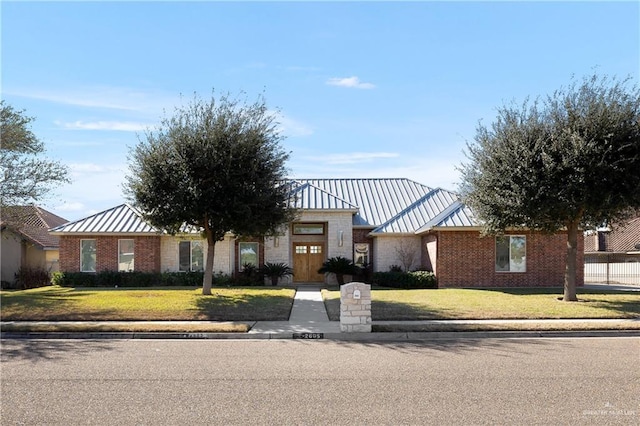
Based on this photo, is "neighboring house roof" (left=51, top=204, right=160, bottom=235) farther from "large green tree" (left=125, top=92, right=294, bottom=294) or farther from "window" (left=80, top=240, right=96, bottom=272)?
"large green tree" (left=125, top=92, right=294, bottom=294)

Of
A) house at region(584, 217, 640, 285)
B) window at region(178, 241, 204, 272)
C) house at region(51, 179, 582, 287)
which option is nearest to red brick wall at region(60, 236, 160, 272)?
house at region(51, 179, 582, 287)

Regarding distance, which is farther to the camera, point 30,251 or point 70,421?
point 30,251

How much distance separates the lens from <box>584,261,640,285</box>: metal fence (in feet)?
111

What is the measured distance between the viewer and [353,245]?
98.1 ft

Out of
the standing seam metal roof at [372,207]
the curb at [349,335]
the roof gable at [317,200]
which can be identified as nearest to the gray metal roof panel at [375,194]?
the standing seam metal roof at [372,207]

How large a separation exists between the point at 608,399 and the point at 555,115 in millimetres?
12230

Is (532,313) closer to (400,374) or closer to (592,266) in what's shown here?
(400,374)

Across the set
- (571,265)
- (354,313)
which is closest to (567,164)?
(571,265)

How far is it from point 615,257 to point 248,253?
27069mm

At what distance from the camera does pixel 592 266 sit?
38.5 meters

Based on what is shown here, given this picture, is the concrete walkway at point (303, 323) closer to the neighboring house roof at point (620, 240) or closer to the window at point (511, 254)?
the window at point (511, 254)

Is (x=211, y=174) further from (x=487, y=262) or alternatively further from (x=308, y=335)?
(x=487, y=262)

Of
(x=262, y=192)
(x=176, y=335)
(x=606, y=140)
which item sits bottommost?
(x=176, y=335)

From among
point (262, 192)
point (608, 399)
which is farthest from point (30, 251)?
point (608, 399)
